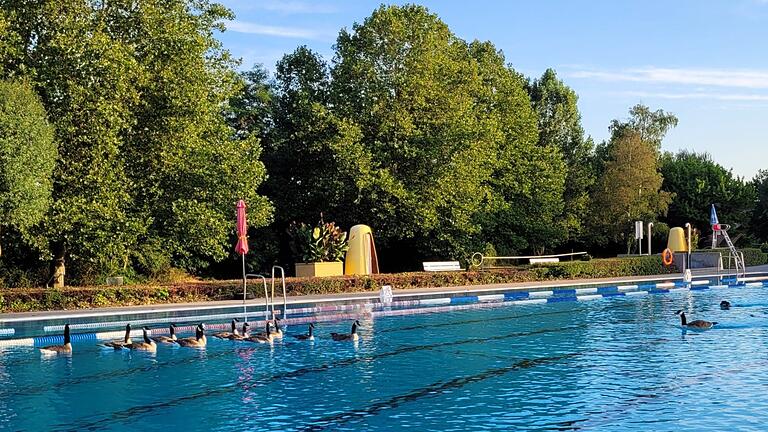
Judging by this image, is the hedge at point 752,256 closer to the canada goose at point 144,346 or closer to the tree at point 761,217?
the tree at point 761,217

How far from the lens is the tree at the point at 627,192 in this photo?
52875 mm

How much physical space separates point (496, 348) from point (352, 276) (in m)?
14.4

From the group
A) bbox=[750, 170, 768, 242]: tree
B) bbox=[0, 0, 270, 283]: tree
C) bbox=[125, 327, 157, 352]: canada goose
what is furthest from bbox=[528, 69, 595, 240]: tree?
bbox=[125, 327, 157, 352]: canada goose

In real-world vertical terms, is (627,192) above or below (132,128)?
below

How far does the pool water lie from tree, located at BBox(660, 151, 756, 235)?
4029cm

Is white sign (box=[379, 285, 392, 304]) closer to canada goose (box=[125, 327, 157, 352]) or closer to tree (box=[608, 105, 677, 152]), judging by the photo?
canada goose (box=[125, 327, 157, 352])

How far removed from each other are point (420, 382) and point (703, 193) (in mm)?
51393

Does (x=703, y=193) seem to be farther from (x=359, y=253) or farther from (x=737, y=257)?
(x=359, y=253)

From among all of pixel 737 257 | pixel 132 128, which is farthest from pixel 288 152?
pixel 737 257

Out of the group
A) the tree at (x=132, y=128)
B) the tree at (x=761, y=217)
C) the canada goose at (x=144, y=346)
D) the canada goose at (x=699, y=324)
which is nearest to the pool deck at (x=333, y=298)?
the tree at (x=132, y=128)

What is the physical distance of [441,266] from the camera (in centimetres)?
3781

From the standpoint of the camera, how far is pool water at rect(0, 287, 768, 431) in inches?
433

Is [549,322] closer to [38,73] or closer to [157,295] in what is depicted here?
[157,295]

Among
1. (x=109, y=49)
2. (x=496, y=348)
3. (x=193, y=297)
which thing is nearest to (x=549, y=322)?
(x=496, y=348)
